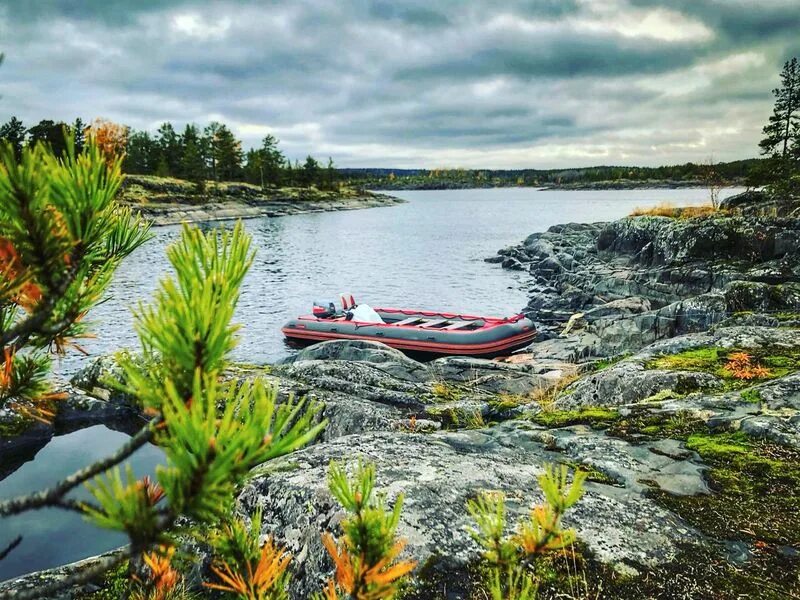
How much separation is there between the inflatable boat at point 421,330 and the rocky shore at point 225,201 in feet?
134

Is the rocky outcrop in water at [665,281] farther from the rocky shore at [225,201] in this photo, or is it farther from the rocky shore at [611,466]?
the rocky shore at [225,201]

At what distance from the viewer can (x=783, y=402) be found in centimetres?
497

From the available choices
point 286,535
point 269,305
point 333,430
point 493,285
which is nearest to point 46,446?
point 333,430

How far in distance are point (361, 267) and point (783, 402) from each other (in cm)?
4473

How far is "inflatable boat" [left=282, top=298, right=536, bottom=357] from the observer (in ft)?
65.6

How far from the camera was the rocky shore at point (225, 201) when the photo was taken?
78.2 meters

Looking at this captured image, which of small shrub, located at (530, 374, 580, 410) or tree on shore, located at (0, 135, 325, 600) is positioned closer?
tree on shore, located at (0, 135, 325, 600)

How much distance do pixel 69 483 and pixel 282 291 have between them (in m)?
37.4

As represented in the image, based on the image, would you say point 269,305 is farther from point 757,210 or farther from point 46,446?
point 757,210

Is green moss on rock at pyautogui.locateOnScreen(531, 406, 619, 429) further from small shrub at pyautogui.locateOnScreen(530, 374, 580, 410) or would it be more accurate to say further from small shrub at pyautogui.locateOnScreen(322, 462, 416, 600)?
small shrub at pyautogui.locateOnScreen(322, 462, 416, 600)

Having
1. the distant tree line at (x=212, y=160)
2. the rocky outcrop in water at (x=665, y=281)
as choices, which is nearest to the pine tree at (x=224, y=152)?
the distant tree line at (x=212, y=160)

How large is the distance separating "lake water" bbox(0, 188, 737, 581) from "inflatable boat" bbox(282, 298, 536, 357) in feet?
7.19

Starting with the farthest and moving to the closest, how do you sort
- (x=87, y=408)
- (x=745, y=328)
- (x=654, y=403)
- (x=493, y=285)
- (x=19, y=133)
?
(x=493, y=285) < (x=87, y=408) < (x=745, y=328) < (x=654, y=403) < (x=19, y=133)

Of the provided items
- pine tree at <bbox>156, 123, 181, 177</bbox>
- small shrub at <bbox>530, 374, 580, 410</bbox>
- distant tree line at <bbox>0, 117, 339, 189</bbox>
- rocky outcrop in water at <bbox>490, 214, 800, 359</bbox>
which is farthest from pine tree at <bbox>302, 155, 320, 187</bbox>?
small shrub at <bbox>530, 374, 580, 410</bbox>
